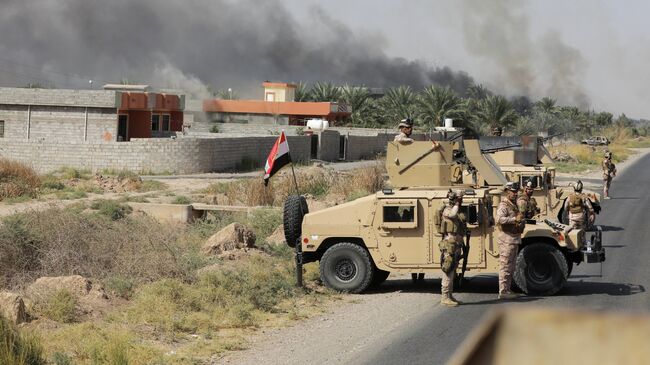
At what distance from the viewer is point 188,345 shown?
10.5 metres

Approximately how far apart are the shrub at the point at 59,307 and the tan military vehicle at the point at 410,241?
4.08 m

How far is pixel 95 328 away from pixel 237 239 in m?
6.60

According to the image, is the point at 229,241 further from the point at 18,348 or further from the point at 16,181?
the point at 16,181

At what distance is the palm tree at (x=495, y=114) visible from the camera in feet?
206

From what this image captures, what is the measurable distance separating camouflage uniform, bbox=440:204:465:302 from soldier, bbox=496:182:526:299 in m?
0.62

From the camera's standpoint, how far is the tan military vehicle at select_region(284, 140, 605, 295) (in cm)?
1371

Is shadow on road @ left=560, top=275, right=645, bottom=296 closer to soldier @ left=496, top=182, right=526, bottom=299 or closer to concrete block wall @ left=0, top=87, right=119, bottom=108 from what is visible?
soldier @ left=496, top=182, right=526, bottom=299

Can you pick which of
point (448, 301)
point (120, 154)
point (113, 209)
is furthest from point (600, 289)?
point (120, 154)

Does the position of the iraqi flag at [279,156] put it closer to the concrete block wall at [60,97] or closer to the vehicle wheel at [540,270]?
the vehicle wheel at [540,270]

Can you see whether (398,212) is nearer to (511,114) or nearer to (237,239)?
(237,239)

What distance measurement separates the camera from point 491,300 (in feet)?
44.3

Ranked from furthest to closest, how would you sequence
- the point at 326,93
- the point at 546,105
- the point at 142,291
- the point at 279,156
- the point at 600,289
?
the point at 546,105
the point at 326,93
the point at 279,156
the point at 600,289
the point at 142,291

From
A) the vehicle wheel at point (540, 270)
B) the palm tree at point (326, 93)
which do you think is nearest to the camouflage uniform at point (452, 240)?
the vehicle wheel at point (540, 270)

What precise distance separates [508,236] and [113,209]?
12113 mm
